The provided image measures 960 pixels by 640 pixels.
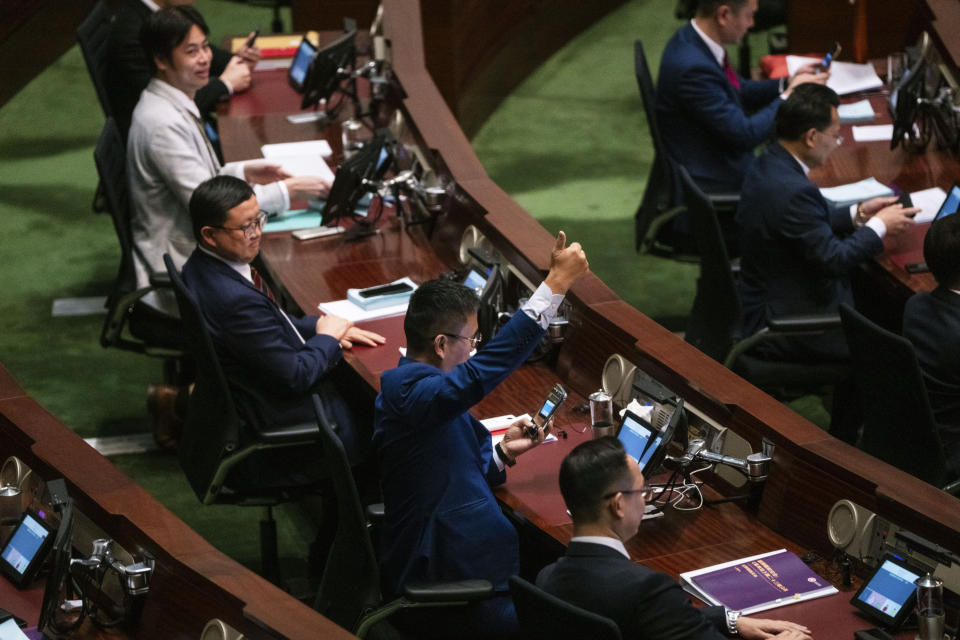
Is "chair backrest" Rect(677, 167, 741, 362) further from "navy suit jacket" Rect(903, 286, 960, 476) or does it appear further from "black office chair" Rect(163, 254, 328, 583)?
"black office chair" Rect(163, 254, 328, 583)

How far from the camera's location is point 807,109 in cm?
464

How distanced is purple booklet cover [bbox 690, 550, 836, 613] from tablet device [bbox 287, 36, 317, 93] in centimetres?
362

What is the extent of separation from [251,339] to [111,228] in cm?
345

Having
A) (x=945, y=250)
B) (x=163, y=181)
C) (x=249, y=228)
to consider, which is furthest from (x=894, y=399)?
(x=163, y=181)

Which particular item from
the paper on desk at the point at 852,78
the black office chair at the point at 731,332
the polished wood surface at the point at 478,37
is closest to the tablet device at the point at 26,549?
the black office chair at the point at 731,332

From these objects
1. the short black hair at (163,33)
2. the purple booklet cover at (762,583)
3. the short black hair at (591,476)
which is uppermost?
the short black hair at (163,33)

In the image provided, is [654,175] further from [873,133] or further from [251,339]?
[251,339]

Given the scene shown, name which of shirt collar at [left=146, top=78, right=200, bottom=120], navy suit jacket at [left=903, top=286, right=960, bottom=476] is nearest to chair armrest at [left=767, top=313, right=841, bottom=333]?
navy suit jacket at [left=903, top=286, right=960, bottom=476]

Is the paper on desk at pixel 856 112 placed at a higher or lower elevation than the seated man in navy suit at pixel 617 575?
lower

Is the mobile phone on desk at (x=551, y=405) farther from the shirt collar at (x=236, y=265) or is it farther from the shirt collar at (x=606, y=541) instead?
the shirt collar at (x=236, y=265)

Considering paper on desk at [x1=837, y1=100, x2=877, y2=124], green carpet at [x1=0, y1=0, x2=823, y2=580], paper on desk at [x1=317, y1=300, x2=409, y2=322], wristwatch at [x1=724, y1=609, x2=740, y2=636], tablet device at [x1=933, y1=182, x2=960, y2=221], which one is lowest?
green carpet at [x1=0, y1=0, x2=823, y2=580]

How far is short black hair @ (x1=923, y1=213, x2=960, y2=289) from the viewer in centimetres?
384

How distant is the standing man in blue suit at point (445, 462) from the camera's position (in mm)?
3258

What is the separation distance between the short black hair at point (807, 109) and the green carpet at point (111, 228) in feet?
3.86
